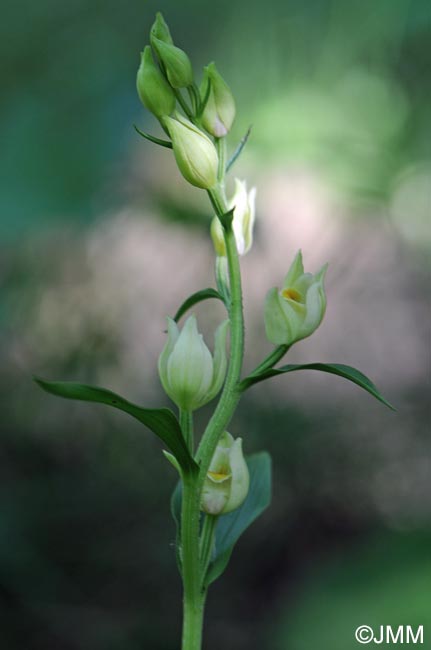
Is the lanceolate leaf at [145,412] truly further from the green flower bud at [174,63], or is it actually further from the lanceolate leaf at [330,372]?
the green flower bud at [174,63]

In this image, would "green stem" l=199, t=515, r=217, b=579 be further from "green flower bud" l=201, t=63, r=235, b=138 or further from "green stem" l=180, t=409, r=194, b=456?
"green flower bud" l=201, t=63, r=235, b=138

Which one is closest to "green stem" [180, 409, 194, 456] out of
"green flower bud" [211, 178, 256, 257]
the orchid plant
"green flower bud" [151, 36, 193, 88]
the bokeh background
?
the orchid plant

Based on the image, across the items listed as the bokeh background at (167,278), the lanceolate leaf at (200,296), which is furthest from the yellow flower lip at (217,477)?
the bokeh background at (167,278)

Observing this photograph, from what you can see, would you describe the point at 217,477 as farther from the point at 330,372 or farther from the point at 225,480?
the point at 330,372

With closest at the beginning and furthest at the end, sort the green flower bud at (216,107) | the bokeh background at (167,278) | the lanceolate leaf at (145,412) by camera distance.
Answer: the lanceolate leaf at (145,412)
the green flower bud at (216,107)
the bokeh background at (167,278)

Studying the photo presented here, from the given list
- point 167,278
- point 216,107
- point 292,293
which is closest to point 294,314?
point 292,293
